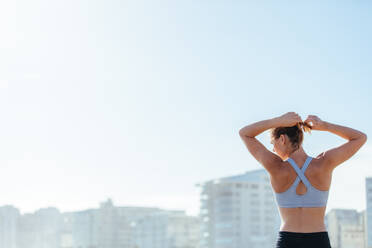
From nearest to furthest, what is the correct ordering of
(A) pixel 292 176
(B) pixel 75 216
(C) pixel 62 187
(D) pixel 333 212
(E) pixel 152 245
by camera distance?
(A) pixel 292 176, (D) pixel 333 212, (E) pixel 152 245, (B) pixel 75 216, (C) pixel 62 187

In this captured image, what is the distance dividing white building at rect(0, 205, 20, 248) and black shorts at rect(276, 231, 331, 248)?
9057 cm

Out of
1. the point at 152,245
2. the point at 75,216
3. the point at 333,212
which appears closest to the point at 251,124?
the point at 333,212

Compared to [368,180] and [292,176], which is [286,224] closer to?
[292,176]

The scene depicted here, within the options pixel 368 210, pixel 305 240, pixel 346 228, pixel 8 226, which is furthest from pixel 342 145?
pixel 8 226

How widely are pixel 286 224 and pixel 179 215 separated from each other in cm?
8915

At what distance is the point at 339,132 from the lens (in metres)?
2.76

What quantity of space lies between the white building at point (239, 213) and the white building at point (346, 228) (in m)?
6.44

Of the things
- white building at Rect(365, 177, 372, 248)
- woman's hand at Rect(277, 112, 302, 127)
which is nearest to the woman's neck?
woman's hand at Rect(277, 112, 302, 127)

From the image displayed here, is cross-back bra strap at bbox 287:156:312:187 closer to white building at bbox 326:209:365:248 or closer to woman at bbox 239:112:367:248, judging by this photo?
woman at bbox 239:112:367:248

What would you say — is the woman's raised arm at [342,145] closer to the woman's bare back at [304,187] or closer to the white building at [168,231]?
the woman's bare back at [304,187]

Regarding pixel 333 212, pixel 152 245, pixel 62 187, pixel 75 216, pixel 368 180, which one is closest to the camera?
pixel 368 180

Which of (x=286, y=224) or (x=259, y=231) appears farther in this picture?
(x=259, y=231)

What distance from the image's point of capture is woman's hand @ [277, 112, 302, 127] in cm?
262

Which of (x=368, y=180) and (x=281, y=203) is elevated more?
(x=368, y=180)
